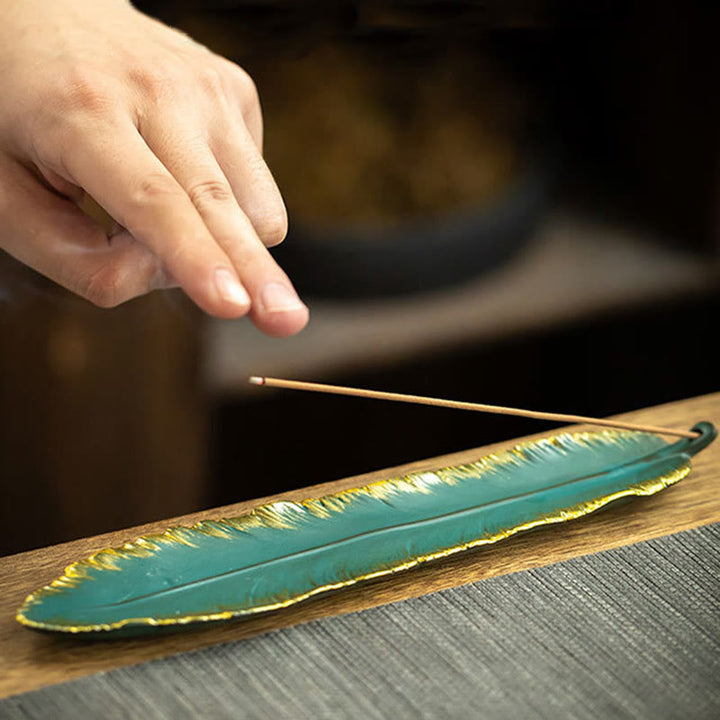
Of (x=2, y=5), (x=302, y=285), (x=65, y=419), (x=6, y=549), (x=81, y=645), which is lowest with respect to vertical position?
(x=6, y=549)

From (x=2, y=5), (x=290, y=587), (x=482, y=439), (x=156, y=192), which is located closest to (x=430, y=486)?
(x=290, y=587)

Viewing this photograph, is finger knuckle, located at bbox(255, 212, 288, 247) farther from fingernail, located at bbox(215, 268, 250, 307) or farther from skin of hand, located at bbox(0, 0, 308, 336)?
fingernail, located at bbox(215, 268, 250, 307)

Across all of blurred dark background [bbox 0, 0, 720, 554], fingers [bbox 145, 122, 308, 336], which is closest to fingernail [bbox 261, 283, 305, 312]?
fingers [bbox 145, 122, 308, 336]

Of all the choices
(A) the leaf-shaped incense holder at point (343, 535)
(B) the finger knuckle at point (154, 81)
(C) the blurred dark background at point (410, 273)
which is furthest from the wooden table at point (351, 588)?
Result: (C) the blurred dark background at point (410, 273)

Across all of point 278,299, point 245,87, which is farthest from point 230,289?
point 245,87

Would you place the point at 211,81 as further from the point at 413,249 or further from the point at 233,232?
the point at 413,249

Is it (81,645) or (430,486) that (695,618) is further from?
(81,645)
